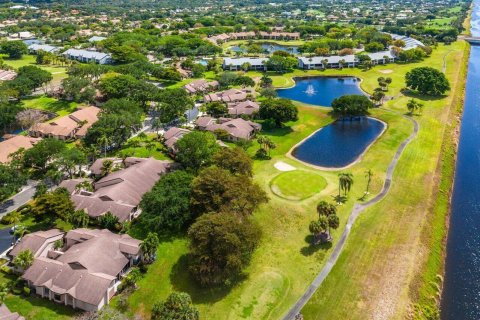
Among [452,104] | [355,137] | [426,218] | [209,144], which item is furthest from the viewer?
[452,104]

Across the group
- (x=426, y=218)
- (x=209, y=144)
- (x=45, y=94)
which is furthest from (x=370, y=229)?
(x=45, y=94)

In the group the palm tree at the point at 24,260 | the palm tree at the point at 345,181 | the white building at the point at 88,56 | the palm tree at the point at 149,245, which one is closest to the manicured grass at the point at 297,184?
the palm tree at the point at 345,181

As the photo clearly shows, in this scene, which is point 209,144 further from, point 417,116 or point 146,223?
point 417,116

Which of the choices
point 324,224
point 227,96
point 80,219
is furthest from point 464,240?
point 227,96

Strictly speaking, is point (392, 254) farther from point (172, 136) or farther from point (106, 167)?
point (172, 136)

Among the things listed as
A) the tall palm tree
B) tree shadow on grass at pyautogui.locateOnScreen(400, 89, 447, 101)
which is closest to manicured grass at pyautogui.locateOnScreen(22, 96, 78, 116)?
the tall palm tree

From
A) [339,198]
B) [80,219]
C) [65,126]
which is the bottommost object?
[339,198]
